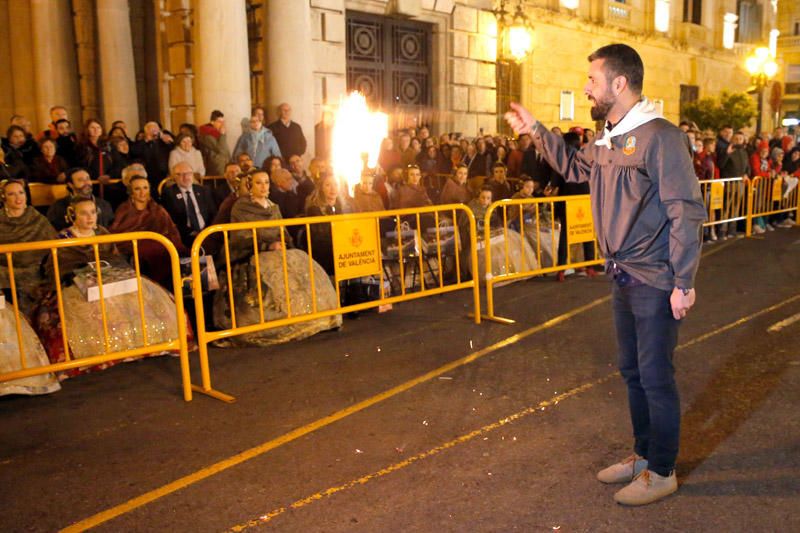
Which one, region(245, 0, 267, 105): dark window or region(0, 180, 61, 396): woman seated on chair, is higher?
region(245, 0, 267, 105): dark window

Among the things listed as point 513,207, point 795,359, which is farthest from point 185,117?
point 795,359

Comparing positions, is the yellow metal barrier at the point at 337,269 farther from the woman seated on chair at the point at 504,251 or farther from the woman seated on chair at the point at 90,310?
the woman seated on chair at the point at 90,310

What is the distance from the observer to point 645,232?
3535mm

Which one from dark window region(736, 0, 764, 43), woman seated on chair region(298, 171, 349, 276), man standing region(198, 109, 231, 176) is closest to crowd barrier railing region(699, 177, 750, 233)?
woman seated on chair region(298, 171, 349, 276)

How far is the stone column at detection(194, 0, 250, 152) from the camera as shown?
12.2 meters

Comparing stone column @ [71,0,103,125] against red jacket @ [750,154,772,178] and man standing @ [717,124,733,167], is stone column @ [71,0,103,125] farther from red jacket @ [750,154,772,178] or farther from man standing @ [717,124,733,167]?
red jacket @ [750,154,772,178]

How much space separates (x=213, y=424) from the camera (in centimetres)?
503

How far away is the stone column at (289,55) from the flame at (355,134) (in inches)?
41.0

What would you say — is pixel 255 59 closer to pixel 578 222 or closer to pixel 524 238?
pixel 524 238

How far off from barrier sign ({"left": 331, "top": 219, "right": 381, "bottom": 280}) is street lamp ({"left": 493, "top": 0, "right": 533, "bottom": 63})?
13.0 m

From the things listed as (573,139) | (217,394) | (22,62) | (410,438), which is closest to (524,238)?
(573,139)

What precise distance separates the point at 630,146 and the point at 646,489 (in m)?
1.68

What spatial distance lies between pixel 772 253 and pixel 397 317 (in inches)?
289

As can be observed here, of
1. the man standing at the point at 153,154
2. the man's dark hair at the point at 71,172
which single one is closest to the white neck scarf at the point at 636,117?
the man's dark hair at the point at 71,172
